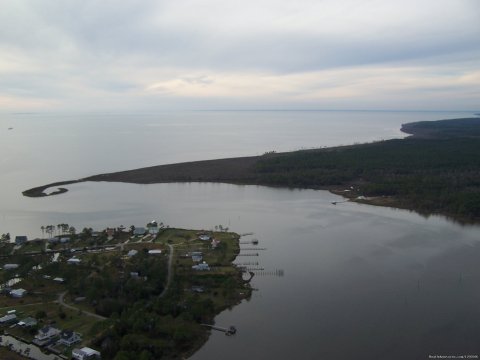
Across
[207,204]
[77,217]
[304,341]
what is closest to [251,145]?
[207,204]

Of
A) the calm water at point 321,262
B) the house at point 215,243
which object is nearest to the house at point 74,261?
the house at point 215,243

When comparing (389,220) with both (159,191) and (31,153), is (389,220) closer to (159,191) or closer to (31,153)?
(159,191)

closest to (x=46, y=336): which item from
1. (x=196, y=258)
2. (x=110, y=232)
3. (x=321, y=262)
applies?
(x=196, y=258)

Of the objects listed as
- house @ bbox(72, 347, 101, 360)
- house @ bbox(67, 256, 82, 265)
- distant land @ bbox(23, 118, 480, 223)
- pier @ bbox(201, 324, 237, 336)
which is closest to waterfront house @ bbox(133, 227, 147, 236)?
house @ bbox(67, 256, 82, 265)

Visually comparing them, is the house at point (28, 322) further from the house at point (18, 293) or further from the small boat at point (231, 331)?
the small boat at point (231, 331)

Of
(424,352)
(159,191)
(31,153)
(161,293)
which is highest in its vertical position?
(31,153)

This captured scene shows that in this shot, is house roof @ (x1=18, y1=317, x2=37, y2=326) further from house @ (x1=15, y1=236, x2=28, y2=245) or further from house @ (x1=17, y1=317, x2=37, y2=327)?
house @ (x1=15, y1=236, x2=28, y2=245)

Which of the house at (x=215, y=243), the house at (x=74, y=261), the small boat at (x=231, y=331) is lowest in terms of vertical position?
the small boat at (x=231, y=331)
